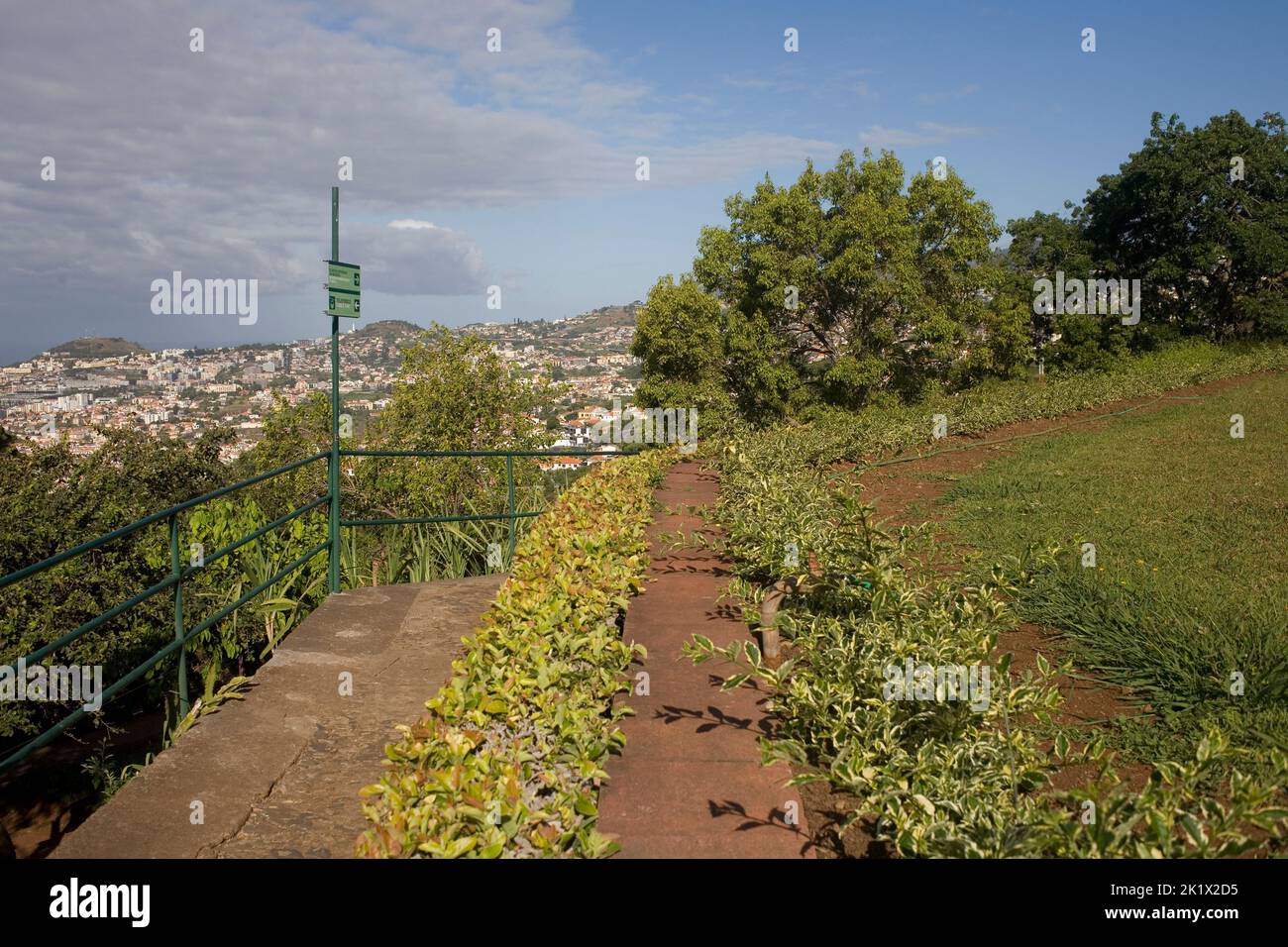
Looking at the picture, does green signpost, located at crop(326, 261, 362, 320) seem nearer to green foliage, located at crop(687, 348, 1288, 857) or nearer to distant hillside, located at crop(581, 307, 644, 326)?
green foliage, located at crop(687, 348, 1288, 857)

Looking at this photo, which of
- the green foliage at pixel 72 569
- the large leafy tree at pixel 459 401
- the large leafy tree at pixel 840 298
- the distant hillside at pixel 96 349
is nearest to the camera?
the green foliage at pixel 72 569

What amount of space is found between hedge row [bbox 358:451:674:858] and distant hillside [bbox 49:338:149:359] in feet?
113

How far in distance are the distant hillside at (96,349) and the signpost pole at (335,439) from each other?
31.0m

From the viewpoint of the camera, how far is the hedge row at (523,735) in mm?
1956

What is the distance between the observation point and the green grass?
9.90ft

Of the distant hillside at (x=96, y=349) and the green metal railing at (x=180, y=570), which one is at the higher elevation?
the distant hillside at (x=96, y=349)

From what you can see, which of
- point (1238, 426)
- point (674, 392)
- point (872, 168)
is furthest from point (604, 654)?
point (872, 168)

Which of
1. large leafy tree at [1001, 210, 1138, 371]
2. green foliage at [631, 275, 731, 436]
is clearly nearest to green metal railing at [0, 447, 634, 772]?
green foliage at [631, 275, 731, 436]

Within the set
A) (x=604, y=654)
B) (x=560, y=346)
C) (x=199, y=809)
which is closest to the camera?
(x=604, y=654)

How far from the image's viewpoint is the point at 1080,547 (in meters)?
4.67

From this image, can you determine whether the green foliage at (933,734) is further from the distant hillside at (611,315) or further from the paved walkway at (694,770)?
the distant hillside at (611,315)

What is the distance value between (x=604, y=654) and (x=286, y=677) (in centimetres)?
262

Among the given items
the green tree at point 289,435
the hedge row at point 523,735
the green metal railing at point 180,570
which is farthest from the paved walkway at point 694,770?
the green tree at point 289,435
